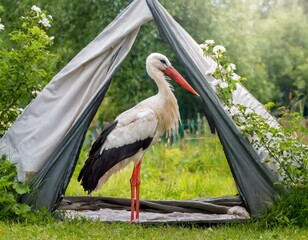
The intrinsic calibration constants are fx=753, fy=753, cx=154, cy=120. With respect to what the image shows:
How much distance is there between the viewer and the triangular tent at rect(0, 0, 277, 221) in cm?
640

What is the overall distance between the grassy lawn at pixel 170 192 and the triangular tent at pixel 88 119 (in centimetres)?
32

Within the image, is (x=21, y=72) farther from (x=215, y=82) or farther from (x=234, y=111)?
(x=234, y=111)

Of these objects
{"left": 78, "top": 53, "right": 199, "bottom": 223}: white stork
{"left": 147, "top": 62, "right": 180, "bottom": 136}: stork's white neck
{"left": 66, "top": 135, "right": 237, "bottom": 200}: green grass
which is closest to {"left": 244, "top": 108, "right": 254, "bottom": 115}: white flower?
{"left": 78, "top": 53, "right": 199, "bottom": 223}: white stork

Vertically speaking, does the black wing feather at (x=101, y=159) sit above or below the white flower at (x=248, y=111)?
above

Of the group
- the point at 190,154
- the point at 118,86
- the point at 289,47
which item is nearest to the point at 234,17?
the point at 118,86

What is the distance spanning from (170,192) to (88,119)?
313 cm

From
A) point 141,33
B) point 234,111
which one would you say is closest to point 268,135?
point 234,111

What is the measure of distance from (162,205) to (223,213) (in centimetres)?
63

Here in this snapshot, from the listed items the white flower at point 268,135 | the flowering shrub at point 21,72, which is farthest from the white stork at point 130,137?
the flowering shrub at point 21,72

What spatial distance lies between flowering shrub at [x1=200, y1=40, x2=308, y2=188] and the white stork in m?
0.30

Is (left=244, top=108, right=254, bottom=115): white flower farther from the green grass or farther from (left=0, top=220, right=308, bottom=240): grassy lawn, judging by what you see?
the green grass

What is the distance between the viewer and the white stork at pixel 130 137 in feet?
22.1

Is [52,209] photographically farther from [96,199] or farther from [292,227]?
[292,227]

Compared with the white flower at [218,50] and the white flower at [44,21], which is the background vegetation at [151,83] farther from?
the white flower at [218,50]
